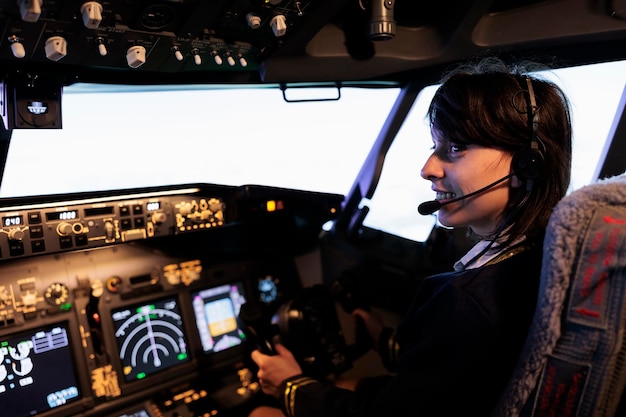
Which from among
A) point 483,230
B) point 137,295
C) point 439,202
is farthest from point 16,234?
point 483,230

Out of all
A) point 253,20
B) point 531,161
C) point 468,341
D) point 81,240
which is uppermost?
point 253,20

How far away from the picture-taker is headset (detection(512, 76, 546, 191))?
120cm

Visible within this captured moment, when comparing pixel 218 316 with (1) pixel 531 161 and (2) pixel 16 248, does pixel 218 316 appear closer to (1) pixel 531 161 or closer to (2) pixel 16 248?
(2) pixel 16 248

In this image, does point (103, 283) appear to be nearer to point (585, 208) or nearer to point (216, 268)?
point (216, 268)

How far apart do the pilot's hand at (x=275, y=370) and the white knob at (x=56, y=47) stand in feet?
3.94

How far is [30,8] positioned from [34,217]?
85 cm

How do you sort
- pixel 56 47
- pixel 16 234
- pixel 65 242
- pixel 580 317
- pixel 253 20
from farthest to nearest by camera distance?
pixel 65 242
pixel 16 234
pixel 253 20
pixel 56 47
pixel 580 317

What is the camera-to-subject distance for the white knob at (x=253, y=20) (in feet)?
5.78

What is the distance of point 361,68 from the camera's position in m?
2.52

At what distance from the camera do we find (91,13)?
4.63ft

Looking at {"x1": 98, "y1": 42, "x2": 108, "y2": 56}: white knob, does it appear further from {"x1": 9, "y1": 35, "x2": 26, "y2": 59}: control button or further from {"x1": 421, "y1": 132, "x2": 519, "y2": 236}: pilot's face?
{"x1": 421, "y1": 132, "x2": 519, "y2": 236}: pilot's face

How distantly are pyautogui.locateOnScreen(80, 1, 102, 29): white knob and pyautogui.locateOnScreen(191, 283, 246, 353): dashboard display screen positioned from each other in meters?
1.34

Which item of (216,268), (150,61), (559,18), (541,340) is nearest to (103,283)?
(216,268)

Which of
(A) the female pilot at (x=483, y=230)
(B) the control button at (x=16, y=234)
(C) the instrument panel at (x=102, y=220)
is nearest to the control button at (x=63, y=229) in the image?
(C) the instrument panel at (x=102, y=220)
